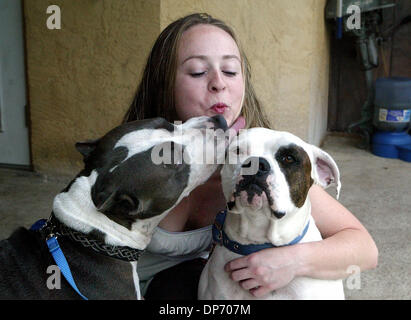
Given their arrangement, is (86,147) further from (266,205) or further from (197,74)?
(266,205)

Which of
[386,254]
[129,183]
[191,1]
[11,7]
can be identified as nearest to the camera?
[129,183]

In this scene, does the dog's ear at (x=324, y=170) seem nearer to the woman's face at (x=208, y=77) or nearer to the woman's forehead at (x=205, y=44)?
the woman's face at (x=208, y=77)

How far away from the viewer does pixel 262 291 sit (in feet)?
5.55

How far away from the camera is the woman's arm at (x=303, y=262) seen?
1678 mm

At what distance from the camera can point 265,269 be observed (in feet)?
5.49

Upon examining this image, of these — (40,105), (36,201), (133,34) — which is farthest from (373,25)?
(36,201)

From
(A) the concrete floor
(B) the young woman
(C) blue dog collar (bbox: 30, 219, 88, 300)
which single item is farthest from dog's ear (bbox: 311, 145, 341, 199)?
(A) the concrete floor

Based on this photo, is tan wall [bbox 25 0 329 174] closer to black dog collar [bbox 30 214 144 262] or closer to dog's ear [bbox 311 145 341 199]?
dog's ear [bbox 311 145 341 199]

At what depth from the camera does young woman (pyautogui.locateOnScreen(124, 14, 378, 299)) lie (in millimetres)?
1964

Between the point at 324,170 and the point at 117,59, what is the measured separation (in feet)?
9.55

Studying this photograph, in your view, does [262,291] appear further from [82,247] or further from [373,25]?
[373,25]

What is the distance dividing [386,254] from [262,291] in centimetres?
205

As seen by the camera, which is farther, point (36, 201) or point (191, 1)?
point (36, 201)
